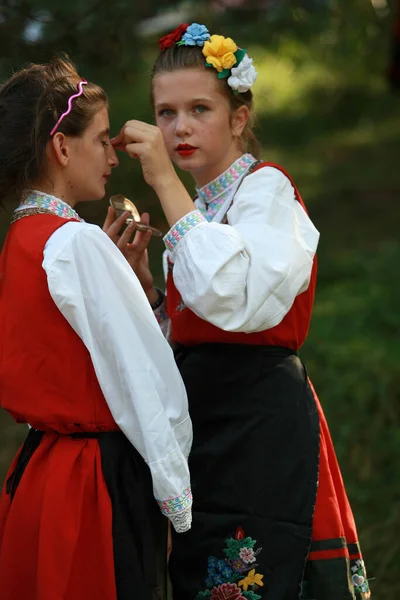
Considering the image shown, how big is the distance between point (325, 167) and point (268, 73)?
4.41ft

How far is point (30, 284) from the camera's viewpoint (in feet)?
6.98

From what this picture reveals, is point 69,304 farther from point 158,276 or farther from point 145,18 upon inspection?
point 158,276

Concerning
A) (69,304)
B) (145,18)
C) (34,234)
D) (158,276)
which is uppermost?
(145,18)

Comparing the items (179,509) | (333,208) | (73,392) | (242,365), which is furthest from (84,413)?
(333,208)

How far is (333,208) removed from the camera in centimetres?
799

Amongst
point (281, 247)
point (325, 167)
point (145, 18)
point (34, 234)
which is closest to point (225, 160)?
point (281, 247)

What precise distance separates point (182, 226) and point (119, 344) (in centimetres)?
36

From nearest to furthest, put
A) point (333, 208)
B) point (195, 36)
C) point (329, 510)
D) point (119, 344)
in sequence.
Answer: point (119, 344), point (329, 510), point (195, 36), point (333, 208)

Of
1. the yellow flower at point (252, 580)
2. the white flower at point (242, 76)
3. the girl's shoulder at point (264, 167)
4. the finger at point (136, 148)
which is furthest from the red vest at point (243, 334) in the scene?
→ the yellow flower at point (252, 580)

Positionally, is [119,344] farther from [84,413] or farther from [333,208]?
[333,208]

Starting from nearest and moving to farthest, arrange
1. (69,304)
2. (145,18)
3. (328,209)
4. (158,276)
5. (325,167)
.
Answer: (69,304) → (145,18) → (158,276) → (328,209) → (325,167)

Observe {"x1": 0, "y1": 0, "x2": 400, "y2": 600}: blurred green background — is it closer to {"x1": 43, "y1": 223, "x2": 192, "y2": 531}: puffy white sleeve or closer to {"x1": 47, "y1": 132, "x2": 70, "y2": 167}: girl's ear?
{"x1": 47, "y1": 132, "x2": 70, "y2": 167}: girl's ear

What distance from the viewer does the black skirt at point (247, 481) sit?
2.35 m

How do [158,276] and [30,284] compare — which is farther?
[158,276]
